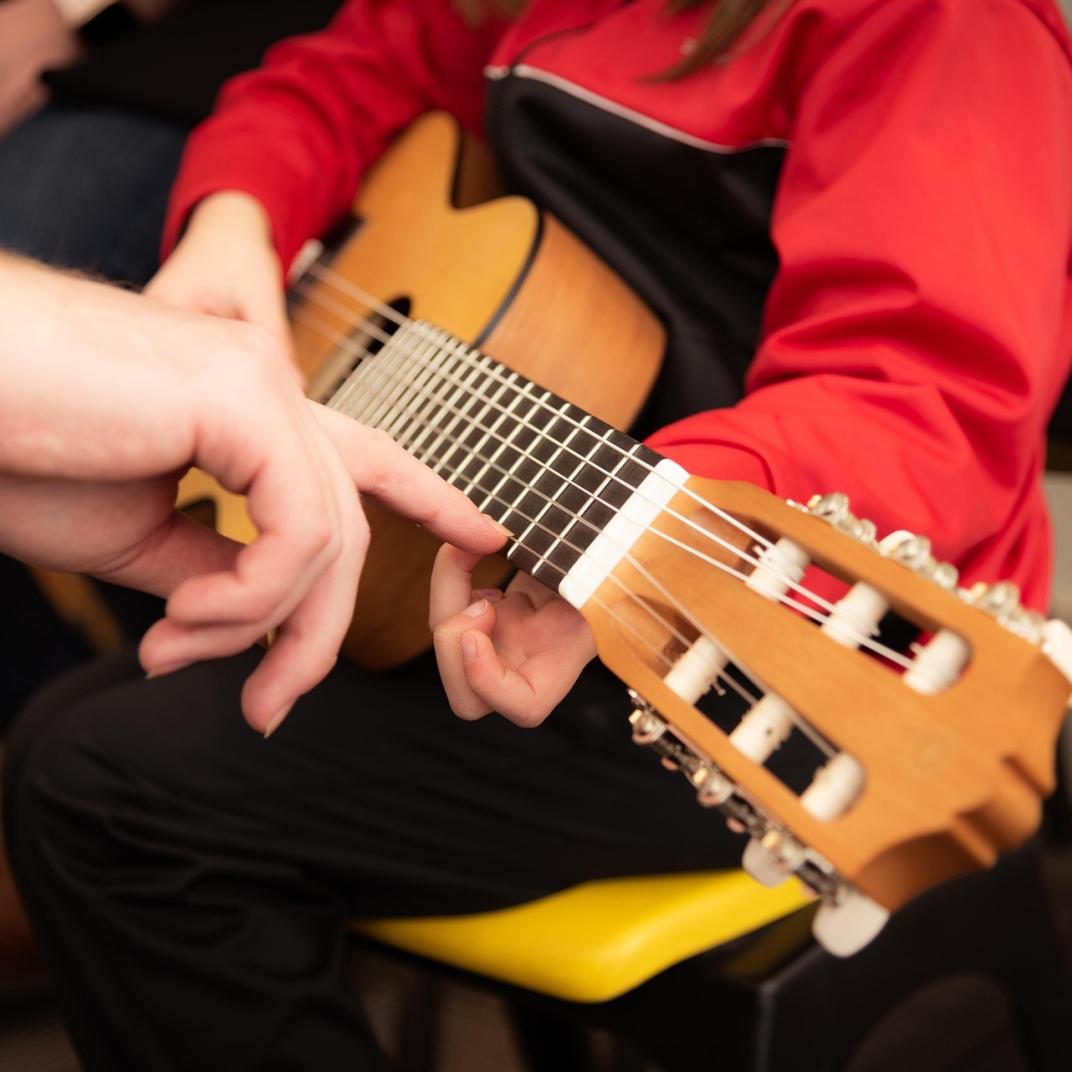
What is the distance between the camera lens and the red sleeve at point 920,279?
1.73 ft

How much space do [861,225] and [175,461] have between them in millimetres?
383

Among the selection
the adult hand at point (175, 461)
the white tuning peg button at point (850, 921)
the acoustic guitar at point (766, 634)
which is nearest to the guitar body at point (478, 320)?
the acoustic guitar at point (766, 634)

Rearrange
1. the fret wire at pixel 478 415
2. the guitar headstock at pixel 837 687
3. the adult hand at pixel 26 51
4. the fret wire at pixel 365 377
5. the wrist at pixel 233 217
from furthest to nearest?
1. the adult hand at pixel 26 51
2. the wrist at pixel 233 217
3. the fret wire at pixel 365 377
4. the fret wire at pixel 478 415
5. the guitar headstock at pixel 837 687

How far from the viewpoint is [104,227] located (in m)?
1.07

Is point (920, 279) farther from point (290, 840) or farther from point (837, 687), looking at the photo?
point (290, 840)

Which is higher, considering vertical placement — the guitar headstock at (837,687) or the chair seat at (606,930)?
the guitar headstock at (837,687)

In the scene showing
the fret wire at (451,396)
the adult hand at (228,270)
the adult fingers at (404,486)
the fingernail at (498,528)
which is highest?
the adult fingers at (404,486)

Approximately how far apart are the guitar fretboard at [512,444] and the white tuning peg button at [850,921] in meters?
0.17

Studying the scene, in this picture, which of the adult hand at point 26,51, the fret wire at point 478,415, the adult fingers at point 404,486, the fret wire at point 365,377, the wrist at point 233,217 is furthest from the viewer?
the adult hand at point 26,51

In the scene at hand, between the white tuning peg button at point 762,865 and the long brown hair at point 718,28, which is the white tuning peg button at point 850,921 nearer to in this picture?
the white tuning peg button at point 762,865

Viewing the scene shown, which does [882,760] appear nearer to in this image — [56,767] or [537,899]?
[537,899]

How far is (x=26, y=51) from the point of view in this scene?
3.88 ft

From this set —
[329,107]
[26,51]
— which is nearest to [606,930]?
[329,107]

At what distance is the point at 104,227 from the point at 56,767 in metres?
0.62
